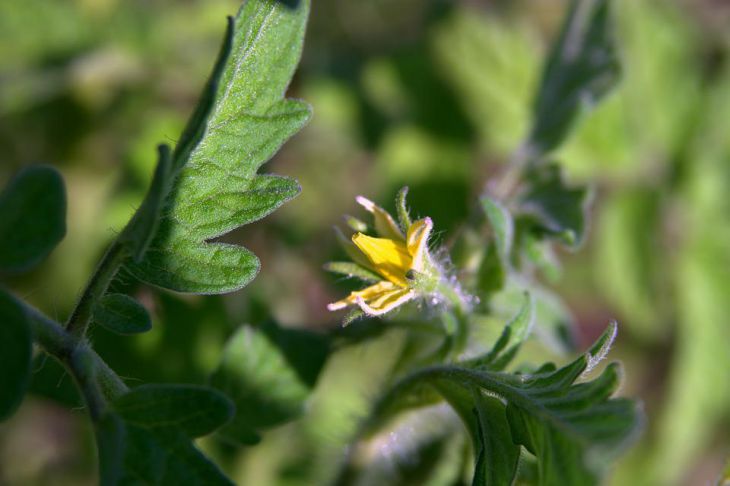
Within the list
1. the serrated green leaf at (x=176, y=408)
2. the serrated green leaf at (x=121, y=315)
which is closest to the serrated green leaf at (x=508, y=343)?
the serrated green leaf at (x=176, y=408)

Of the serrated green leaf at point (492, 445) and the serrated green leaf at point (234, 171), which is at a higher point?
the serrated green leaf at point (234, 171)

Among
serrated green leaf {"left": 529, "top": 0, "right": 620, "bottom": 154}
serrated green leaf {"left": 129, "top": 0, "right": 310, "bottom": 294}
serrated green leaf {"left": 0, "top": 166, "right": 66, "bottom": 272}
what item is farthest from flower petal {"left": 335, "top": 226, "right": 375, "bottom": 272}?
serrated green leaf {"left": 529, "top": 0, "right": 620, "bottom": 154}

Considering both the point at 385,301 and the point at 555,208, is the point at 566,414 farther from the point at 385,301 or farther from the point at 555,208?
the point at 555,208

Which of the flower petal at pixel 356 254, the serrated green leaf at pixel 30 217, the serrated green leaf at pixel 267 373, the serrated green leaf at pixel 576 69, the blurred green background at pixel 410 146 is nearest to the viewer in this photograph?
the serrated green leaf at pixel 30 217

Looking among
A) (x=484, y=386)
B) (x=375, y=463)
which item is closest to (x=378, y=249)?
(x=484, y=386)

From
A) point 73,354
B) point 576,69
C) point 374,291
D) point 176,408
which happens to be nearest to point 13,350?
point 73,354

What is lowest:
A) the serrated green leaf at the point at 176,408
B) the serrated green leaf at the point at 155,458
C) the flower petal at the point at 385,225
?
the serrated green leaf at the point at 155,458

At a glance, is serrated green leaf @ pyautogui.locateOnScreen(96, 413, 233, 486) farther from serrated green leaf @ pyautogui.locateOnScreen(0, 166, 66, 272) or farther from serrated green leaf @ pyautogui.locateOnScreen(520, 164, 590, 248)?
serrated green leaf @ pyautogui.locateOnScreen(520, 164, 590, 248)

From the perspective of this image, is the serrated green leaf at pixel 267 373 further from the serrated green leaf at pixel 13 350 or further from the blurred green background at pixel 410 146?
the blurred green background at pixel 410 146
